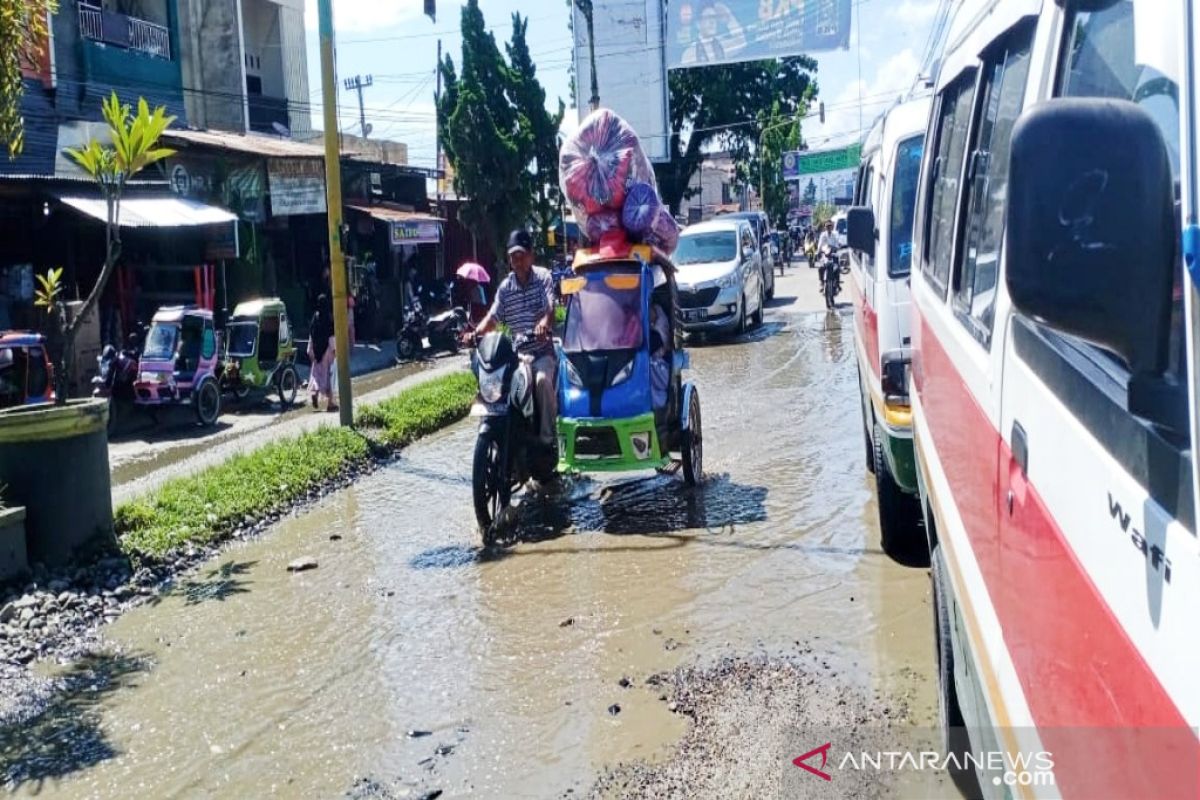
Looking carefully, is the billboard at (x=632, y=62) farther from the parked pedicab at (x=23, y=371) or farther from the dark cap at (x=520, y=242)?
the dark cap at (x=520, y=242)

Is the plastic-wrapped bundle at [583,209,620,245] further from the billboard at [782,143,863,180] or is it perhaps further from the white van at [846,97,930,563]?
the billboard at [782,143,863,180]

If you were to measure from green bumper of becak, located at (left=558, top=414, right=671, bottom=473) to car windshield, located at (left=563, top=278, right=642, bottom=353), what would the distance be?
51cm

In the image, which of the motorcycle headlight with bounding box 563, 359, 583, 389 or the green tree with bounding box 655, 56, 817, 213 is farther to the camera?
the green tree with bounding box 655, 56, 817, 213

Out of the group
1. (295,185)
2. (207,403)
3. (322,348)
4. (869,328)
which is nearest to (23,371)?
(207,403)

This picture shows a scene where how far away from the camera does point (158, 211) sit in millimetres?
14469

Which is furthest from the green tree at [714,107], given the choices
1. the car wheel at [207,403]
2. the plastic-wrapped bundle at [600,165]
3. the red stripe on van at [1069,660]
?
the red stripe on van at [1069,660]

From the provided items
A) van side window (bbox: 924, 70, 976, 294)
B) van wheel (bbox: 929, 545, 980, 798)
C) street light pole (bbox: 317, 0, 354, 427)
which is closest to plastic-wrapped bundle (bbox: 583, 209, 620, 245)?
street light pole (bbox: 317, 0, 354, 427)

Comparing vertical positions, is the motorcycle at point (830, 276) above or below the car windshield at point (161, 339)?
above

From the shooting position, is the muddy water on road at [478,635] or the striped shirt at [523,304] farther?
the striped shirt at [523,304]

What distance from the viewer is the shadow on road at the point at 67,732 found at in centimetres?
431

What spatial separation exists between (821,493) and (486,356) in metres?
2.57

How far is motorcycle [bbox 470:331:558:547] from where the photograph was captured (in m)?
7.02

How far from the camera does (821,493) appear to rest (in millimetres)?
7773

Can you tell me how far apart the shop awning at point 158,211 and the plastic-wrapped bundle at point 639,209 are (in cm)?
789
